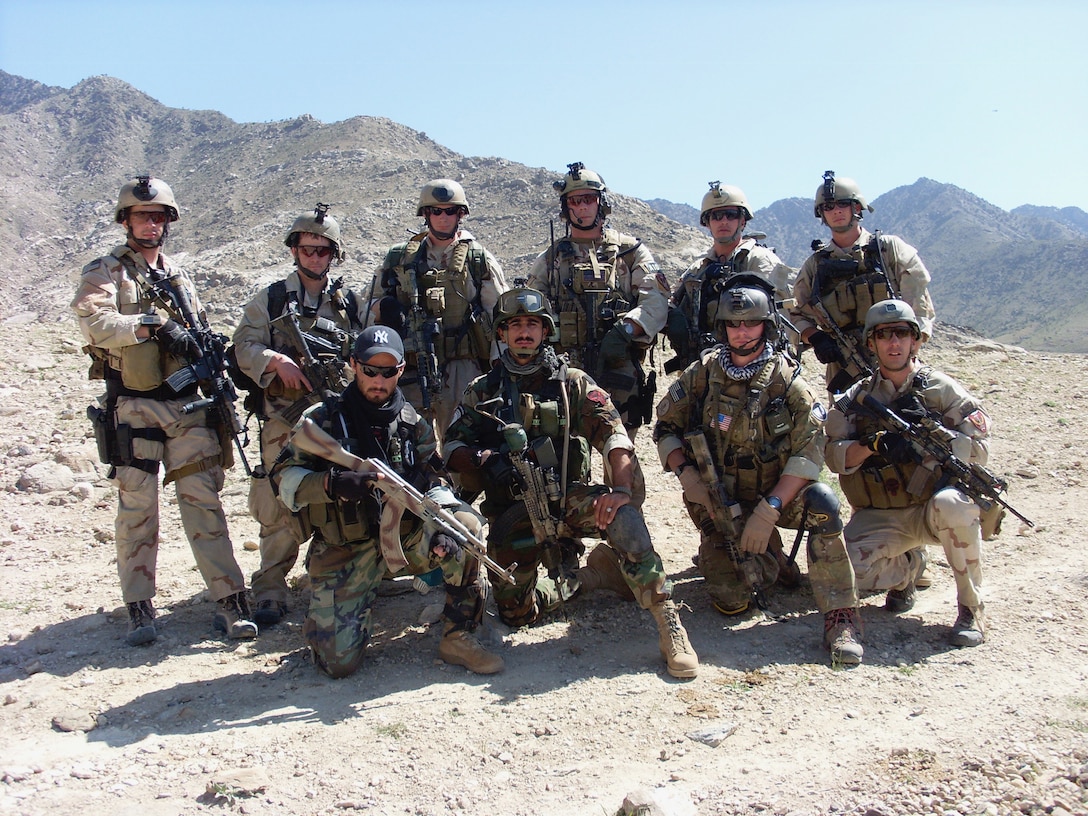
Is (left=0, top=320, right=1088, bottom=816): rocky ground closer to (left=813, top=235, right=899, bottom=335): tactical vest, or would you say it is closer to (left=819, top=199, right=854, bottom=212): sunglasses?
(left=813, top=235, right=899, bottom=335): tactical vest

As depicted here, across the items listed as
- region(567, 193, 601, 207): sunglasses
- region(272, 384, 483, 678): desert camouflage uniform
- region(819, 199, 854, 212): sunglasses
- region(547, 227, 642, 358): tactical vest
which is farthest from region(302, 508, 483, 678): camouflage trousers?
region(819, 199, 854, 212): sunglasses

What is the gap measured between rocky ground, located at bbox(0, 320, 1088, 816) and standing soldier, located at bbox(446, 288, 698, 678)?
0.41 m

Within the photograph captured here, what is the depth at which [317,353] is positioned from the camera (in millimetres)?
5996

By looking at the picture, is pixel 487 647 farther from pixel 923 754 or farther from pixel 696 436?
pixel 923 754

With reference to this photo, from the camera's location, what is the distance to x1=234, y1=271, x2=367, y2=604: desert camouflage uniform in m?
5.91

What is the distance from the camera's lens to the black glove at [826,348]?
21.9 feet

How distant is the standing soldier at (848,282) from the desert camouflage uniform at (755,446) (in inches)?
53.1

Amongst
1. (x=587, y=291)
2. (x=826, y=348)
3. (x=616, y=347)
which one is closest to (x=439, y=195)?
(x=587, y=291)

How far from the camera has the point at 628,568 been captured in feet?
16.6

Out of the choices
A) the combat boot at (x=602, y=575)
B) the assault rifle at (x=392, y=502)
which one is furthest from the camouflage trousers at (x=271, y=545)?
the combat boot at (x=602, y=575)

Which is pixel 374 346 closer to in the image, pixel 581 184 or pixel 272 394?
pixel 272 394

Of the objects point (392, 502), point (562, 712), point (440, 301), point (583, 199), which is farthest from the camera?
point (583, 199)

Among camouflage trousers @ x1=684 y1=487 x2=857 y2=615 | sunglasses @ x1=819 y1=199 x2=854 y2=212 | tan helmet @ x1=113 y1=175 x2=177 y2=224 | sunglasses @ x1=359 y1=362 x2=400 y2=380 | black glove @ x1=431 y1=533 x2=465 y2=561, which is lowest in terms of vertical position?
camouflage trousers @ x1=684 y1=487 x2=857 y2=615

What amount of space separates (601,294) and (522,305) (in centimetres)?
146
